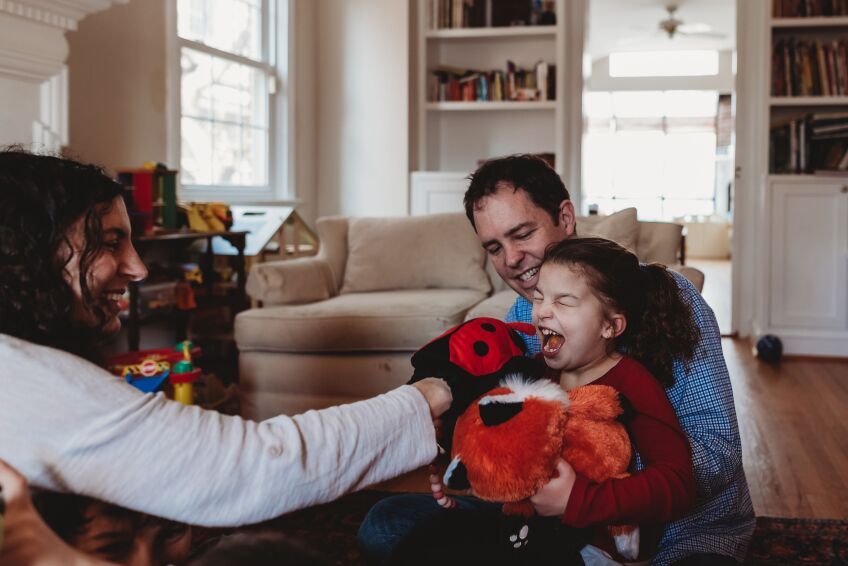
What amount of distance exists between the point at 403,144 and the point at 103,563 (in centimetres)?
516

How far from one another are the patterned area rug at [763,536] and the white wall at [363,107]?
3.62m

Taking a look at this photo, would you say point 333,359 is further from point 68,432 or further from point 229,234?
point 68,432

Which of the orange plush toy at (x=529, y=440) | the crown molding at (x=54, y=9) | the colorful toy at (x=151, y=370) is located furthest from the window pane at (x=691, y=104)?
the orange plush toy at (x=529, y=440)

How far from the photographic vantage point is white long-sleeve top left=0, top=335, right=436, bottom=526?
819mm

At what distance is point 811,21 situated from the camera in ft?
16.8

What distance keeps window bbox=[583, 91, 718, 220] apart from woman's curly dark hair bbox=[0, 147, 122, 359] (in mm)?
12308

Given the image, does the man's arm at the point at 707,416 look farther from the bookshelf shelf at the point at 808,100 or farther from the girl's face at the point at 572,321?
the bookshelf shelf at the point at 808,100

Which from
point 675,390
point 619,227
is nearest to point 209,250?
point 619,227

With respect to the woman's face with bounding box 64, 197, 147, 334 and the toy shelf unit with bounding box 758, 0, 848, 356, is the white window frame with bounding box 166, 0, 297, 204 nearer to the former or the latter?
the toy shelf unit with bounding box 758, 0, 848, 356

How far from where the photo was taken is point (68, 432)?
0.82m

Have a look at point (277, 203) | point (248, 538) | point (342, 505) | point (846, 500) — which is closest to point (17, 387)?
point (248, 538)

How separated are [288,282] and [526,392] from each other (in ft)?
8.71

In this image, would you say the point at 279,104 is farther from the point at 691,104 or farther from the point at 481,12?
the point at 691,104

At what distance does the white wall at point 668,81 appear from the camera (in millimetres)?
A: 12164
